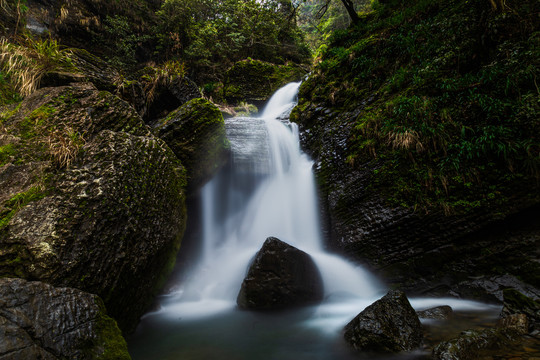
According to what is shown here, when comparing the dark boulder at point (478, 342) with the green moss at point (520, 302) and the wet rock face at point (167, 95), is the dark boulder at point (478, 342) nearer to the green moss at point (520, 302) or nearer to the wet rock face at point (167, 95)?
the green moss at point (520, 302)

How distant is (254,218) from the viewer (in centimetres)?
648

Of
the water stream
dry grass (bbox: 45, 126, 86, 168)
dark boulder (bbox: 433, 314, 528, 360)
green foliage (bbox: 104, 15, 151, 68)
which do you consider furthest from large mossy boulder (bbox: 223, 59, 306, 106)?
dark boulder (bbox: 433, 314, 528, 360)

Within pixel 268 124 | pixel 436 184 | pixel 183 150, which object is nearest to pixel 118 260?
pixel 183 150

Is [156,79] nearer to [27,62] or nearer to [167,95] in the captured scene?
[167,95]

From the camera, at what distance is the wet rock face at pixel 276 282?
389cm

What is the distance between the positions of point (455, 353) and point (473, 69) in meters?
4.90

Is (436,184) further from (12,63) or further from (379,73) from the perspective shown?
(12,63)

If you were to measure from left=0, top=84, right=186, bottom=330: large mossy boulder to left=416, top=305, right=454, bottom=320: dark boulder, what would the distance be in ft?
12.6

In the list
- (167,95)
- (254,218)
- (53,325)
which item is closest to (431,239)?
(254,218)

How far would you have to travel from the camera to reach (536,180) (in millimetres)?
3270

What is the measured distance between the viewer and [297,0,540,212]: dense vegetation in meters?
3.50

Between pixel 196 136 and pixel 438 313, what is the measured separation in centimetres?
537

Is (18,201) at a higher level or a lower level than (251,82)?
lower

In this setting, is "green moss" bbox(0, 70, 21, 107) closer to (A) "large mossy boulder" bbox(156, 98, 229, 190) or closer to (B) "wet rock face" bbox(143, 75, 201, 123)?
(A) "large mossy boulder" bbox(156, 98, 229, 190)
